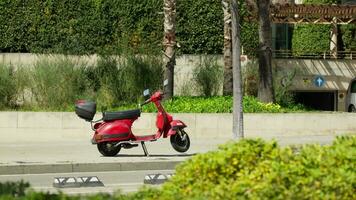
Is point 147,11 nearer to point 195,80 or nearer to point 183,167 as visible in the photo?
point 195,80

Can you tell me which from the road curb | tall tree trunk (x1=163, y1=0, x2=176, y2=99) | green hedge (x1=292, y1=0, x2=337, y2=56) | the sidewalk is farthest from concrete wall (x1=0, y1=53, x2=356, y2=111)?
the road curb

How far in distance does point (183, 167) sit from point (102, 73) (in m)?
17.0

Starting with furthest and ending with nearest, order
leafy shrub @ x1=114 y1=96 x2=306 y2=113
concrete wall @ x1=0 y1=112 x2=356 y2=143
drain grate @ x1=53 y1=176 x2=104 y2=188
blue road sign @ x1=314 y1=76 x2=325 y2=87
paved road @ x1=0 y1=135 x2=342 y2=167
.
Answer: blue road sign @ x1=314 y1=76 x2=325 y2=87 < leafy shrub @ x1=114 y1=96 x2=306 y2=113 < concrete wall @ x1=0 y1=112 x2=356 y2=143 < paved road @ x1=0 y1=135 x2=342 y2=167 < drain grate @ x1=53 y1=176 x2=104 y2=188

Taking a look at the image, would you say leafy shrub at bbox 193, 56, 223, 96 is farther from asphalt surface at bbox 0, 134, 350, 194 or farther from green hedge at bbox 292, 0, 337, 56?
green hedge at bbox 292, 0, 337, 56

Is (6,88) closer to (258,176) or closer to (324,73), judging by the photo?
(324,73)

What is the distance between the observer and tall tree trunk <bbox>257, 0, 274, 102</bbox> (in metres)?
22.8

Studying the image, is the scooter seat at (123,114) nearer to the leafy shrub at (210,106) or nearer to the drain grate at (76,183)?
the drain grate at (76,183)

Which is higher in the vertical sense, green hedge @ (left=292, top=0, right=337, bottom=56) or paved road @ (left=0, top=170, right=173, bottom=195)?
green hedge @ (left=292, top=0, right=337, bottom=56)

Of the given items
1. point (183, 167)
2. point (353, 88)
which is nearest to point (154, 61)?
point (353, 88)

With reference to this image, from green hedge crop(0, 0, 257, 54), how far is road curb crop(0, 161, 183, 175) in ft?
38.7

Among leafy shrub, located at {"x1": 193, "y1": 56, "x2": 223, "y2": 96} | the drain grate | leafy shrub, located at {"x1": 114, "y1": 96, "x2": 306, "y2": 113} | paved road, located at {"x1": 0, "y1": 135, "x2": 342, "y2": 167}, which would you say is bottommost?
the drain grate

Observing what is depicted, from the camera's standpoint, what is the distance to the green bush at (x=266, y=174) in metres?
5.96

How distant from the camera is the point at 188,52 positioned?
93.1 ft

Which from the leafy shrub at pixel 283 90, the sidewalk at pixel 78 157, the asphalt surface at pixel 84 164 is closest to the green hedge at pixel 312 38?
the leafy shrub at pixel 283 90
